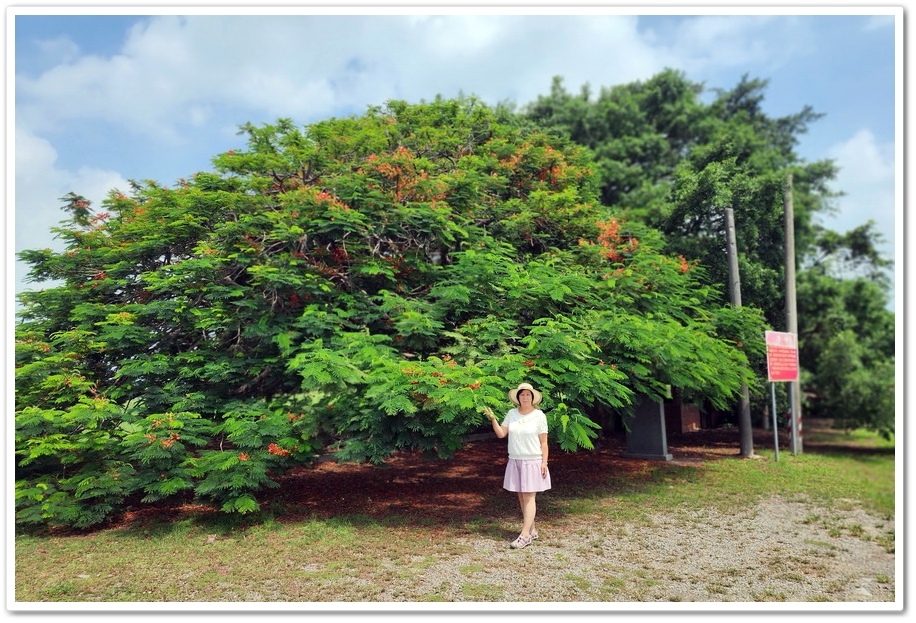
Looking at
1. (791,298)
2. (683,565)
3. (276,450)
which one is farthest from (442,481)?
(791,298)

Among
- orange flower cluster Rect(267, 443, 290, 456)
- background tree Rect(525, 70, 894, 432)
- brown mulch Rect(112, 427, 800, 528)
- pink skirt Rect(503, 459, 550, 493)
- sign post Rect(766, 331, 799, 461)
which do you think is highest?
background tree Rect(525, 70, 894, 432)

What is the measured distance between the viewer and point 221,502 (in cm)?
588

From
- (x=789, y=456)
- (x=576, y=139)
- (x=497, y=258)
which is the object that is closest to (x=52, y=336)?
(x=497, y=258)

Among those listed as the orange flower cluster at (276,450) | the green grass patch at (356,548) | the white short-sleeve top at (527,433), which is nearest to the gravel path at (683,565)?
the green grass patch at (356,548)

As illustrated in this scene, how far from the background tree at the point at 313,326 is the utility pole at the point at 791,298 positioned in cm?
53

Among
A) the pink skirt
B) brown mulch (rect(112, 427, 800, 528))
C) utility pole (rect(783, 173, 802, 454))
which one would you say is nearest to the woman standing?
the pink skirt

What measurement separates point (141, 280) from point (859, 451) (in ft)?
23.8

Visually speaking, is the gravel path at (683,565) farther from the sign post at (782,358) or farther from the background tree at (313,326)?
the sign post at (782,358)

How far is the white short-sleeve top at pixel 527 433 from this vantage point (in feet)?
15.6

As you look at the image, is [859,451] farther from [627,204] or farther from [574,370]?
[627,204]

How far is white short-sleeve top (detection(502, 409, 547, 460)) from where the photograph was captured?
15.6ft

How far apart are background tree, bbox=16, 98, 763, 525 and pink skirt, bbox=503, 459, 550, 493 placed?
1.93 feet

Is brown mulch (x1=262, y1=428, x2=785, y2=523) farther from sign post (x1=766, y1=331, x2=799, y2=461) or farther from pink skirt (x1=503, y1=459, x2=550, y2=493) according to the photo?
sign post (x1=766, y1=331, x2=799, y2=461)

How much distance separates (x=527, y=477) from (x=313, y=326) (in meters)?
2.76
